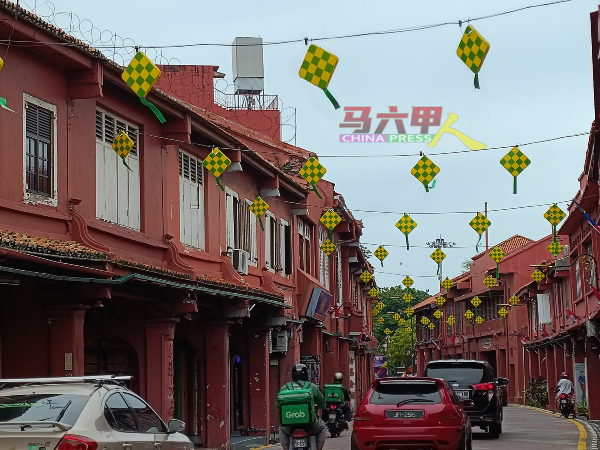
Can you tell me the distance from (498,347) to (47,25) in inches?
2191

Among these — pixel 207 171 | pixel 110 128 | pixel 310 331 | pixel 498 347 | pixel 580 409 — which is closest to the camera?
pixel 110 128

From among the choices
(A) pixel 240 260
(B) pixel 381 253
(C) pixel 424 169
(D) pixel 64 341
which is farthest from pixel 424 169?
(B) pixel 381 253

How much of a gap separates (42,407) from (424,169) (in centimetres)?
1322

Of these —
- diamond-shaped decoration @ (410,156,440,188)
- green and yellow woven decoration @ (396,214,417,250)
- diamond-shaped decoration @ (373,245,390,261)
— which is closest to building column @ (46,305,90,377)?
diamond-shaped decoration @ (410,156,440,188)

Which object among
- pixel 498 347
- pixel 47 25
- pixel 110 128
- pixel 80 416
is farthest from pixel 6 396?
pixel 498 347

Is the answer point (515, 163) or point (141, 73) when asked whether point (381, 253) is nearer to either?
point (515, 163)

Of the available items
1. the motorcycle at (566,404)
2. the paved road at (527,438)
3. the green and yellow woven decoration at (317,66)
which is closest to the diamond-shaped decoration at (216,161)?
the green and yellow woven decoration at (317,66)

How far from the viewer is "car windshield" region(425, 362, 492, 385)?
2417cm

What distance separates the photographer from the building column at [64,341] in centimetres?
1388

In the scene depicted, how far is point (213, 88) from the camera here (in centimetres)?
3384

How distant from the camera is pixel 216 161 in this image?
20141mm

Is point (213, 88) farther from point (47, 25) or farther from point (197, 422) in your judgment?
point (47, 25)

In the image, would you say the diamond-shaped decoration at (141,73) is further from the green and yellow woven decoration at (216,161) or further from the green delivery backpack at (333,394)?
the green delivery backpack at (333,394)

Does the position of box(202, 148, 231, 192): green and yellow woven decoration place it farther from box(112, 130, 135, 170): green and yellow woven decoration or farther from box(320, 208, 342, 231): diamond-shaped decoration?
box(320, 208, 342, 231): diamond-shaped decoration
